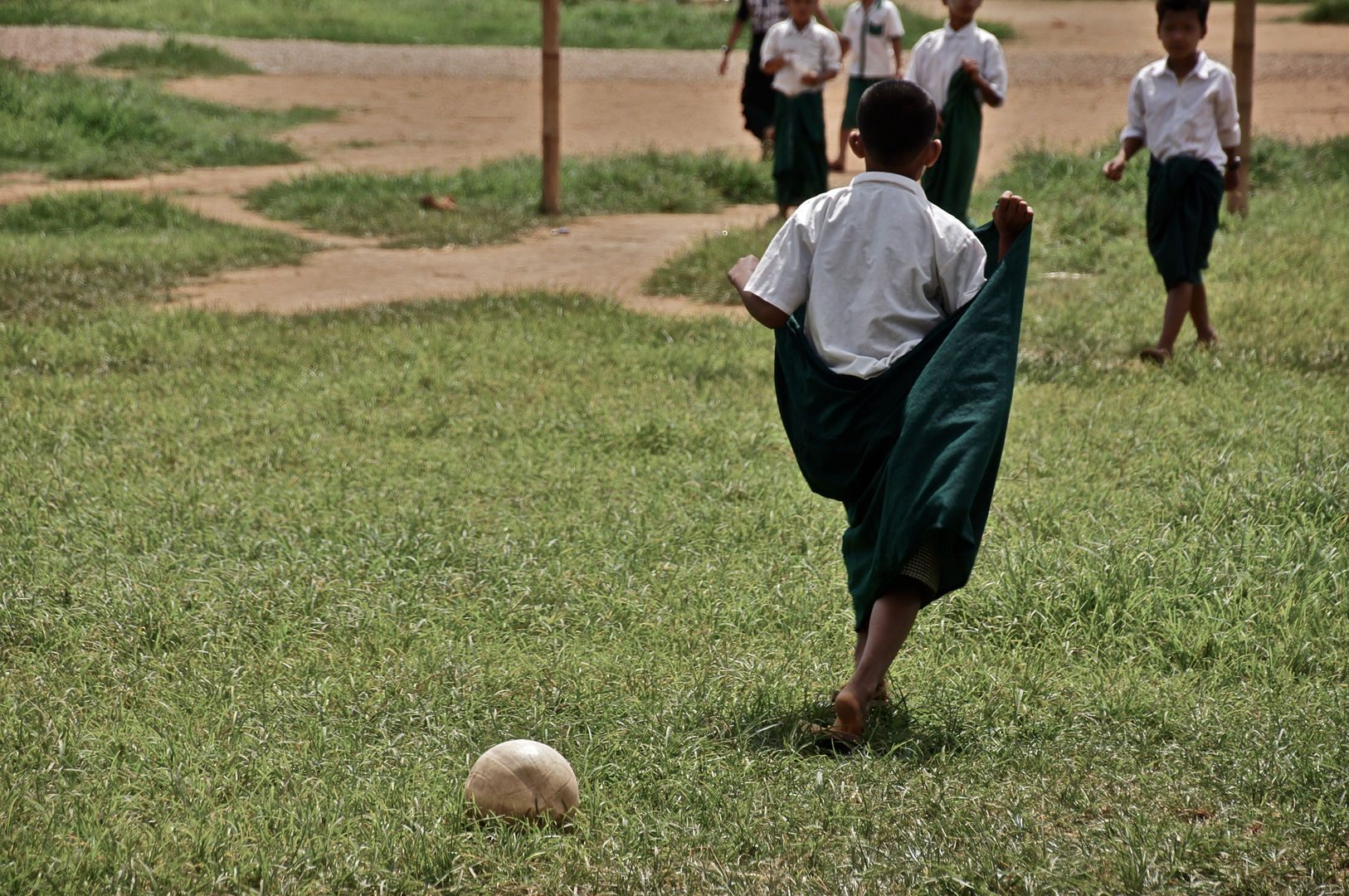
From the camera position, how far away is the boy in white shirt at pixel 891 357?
2.94m

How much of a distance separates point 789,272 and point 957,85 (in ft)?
17.7

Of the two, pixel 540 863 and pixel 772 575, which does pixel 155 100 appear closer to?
pixel 772 575

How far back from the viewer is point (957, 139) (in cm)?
812

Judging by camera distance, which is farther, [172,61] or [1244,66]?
[172,61]

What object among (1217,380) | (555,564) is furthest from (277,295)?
(1217,380)

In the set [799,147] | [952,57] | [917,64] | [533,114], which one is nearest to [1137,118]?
[952,57]

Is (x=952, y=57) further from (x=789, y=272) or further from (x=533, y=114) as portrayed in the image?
(x=533, y=114)

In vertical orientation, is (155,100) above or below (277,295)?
above

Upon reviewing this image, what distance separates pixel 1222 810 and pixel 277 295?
6.90 metres

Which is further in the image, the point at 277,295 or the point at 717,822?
the point at 277,295

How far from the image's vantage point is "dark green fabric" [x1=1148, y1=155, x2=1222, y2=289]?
6.39m

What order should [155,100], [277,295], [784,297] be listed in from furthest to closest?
[155,100] < [277,295] < [784,297]

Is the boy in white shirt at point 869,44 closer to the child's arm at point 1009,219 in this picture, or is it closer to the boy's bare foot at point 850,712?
the child's arm at point 1009,219

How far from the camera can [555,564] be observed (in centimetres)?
425
